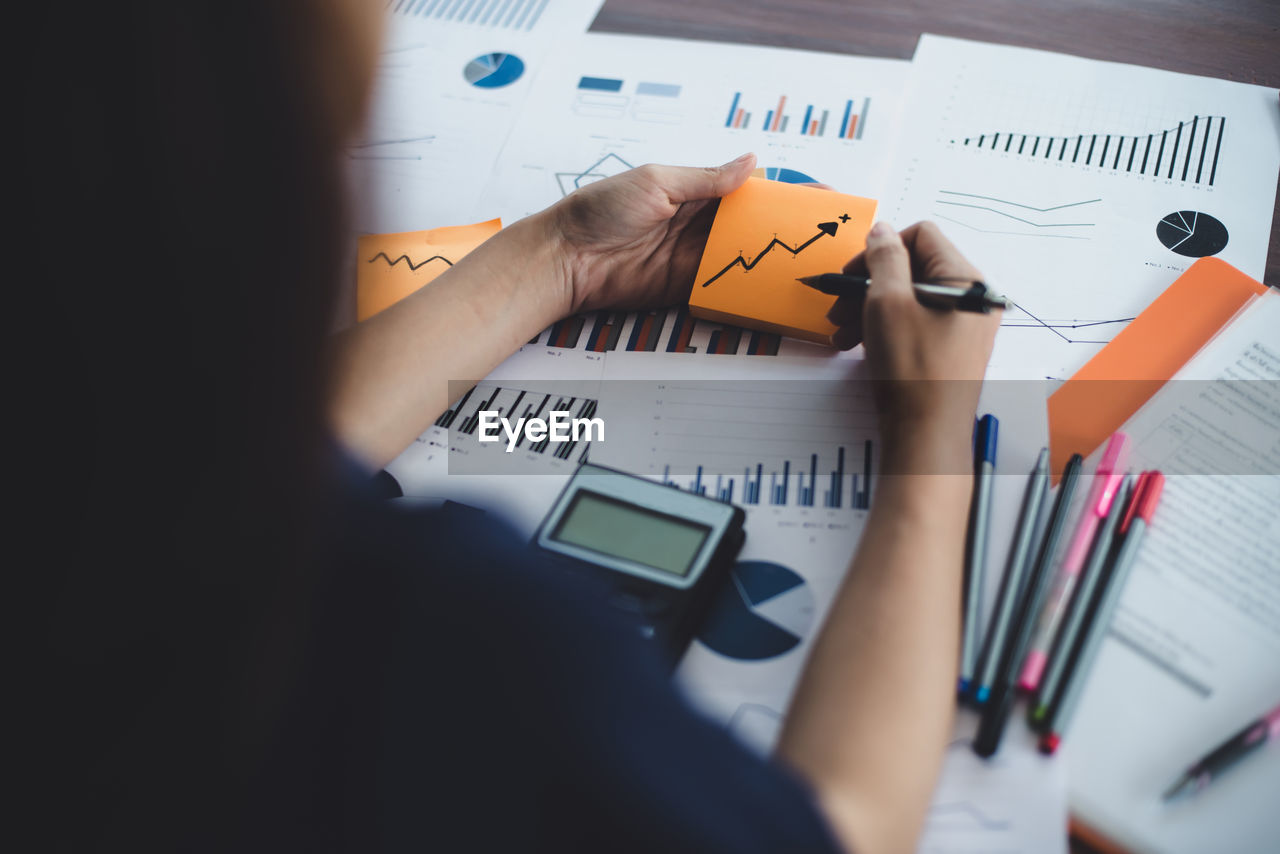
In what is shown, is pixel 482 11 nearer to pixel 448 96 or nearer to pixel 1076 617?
pixel 448 96

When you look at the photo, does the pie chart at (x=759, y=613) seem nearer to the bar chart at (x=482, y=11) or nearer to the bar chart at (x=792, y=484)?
the bar chart at (x=792, y=484)

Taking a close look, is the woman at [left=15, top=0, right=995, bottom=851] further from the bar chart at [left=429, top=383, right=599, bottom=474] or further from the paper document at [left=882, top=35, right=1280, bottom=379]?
the paper document at [left=882, top=35, right=1280, bottom=379]

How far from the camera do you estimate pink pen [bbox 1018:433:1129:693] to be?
50 centimetres

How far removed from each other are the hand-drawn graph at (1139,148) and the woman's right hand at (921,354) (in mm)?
249

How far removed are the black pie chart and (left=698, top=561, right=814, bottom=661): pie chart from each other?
48 cm

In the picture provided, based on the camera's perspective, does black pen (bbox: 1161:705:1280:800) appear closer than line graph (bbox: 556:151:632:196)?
Yes

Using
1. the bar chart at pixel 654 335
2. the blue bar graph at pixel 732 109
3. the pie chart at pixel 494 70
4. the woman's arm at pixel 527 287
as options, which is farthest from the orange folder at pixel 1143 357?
the pie chart at pixel 494 70

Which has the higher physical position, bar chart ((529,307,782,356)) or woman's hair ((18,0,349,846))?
bar chart ((529,307,782,356))

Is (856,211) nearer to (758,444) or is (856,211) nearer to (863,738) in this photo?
(758,444)

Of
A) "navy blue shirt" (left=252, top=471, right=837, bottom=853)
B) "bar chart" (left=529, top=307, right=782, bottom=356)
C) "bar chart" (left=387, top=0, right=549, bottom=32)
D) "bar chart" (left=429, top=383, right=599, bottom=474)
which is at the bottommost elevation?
"navy blue shirt" (left=252, top=471, right=837, bottom=853)

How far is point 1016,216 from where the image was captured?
780 mm

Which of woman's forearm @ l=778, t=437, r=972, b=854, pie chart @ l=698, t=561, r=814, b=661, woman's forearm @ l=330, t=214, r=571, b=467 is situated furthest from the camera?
woman's forearm @ l=330, t=214, r=571, b=467

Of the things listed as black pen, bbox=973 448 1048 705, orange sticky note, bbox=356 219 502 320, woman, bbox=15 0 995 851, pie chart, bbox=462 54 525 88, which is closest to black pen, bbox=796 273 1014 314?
black pen, bbox=973 448 1048 705

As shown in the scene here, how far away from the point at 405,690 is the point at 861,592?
28 centimetres
